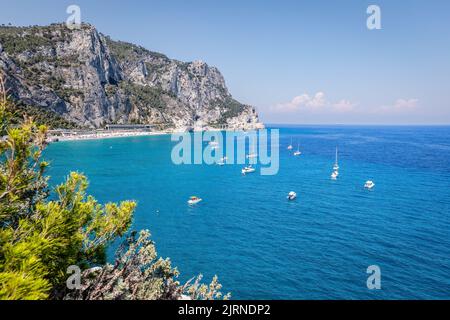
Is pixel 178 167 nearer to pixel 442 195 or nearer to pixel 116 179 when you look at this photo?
pixel 116 179

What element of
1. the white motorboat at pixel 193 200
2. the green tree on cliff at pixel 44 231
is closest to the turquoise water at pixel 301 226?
the white motorboat at pixel 193 200

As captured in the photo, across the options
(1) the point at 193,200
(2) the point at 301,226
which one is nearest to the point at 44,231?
(2) the point at 301,226

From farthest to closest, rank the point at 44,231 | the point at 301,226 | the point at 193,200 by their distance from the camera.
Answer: the point at 193,200 < the point at 301,226 < the point at 44,231

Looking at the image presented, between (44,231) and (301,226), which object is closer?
(44,231)

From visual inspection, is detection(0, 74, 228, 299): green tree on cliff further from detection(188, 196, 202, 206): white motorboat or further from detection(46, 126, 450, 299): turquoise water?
detection(188, 196, 202, 206): white motorboat

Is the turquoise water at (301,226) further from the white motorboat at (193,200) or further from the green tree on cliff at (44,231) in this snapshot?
the green tree on cliff at (44,231)

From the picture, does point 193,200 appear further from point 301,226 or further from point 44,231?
point 44,231

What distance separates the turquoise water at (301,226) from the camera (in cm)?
3067

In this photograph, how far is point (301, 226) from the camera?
151 ft

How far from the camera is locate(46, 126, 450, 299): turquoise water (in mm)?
30672

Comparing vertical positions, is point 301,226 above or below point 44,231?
below

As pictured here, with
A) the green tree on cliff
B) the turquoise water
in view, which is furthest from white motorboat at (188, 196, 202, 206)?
the green tree on cliff
